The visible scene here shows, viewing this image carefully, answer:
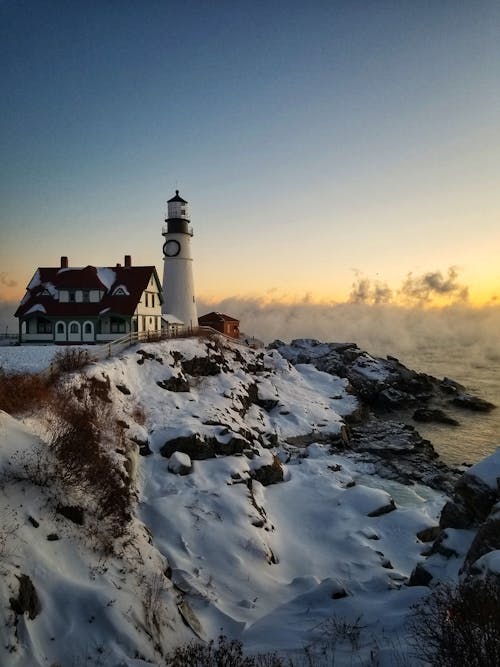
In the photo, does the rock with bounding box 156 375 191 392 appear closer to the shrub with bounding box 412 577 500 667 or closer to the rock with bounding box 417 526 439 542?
the rock with bounding box 417 526 439 542

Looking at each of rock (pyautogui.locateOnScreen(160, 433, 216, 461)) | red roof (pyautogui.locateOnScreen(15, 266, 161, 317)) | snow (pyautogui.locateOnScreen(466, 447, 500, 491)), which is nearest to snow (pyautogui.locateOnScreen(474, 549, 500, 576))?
snow (pyautogui.locateOnScreen(466, 447, 500, 491))

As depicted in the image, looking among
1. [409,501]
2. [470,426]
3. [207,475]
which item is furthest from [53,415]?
[470,426]

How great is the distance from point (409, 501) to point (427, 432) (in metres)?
18.4

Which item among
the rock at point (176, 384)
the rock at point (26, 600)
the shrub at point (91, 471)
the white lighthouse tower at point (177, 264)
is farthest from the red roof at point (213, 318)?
the rock at point (26, 600)

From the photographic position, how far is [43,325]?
117 ft

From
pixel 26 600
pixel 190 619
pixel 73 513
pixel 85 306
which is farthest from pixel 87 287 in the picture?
pixel 26 600

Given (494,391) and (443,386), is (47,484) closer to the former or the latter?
(443,386)

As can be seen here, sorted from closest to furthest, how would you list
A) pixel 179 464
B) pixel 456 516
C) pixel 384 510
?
pixel 456 516 → pixel 179 464 → pixel 384 510

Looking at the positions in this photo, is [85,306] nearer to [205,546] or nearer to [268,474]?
[268,474]

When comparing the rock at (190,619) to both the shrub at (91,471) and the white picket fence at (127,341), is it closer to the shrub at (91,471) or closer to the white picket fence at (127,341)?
the shrub at (91,471)

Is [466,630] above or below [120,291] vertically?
below

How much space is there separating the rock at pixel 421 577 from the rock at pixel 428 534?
18.4 ft

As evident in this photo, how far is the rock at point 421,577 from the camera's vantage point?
428 inches

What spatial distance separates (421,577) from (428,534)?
21.3ft
